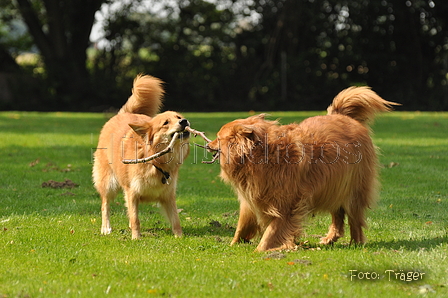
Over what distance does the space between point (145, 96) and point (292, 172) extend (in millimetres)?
2959

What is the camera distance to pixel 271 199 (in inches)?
232

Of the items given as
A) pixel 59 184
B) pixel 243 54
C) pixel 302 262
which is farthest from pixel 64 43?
pixel 302 262

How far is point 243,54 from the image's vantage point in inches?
1064

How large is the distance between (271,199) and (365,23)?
22951mm

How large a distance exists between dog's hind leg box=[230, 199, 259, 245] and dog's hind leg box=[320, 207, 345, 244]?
2.75ft

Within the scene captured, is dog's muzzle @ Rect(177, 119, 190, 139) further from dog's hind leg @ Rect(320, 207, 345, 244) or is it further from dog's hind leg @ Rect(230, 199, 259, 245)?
dog's hind leg @ Rect(320, 207, 345, 244)

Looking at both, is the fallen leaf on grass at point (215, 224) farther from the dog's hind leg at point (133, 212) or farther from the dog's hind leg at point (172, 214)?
the dog's hind leg at point (133, 212)

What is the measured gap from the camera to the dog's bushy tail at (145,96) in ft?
25.3

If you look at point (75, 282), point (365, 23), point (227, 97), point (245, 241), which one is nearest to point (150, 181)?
point (245, 241)

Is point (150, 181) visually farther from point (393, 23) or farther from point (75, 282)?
point (393, 23)

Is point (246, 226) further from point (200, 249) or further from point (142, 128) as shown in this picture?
point (142, 128)

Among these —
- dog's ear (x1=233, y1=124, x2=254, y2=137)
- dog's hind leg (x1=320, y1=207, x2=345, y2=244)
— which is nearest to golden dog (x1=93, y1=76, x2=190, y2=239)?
dog's ear (x1=233, y1=124, x2=254, y2=137)

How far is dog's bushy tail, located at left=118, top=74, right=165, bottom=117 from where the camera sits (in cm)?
771

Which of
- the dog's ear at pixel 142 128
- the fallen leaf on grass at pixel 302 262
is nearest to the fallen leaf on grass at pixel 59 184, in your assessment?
the dog's ear at pixel 142 128
